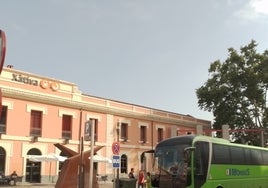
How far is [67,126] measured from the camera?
3694 centimetres

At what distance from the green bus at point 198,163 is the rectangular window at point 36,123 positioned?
17976 millimetres

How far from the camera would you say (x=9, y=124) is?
31.8 m

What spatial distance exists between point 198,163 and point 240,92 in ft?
107

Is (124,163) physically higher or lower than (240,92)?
lower

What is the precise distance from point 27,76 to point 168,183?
1962 cm

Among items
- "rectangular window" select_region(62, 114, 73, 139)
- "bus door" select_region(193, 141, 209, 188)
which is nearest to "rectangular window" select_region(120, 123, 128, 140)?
"rectangular window" select_region(62, 114, 73, 139)

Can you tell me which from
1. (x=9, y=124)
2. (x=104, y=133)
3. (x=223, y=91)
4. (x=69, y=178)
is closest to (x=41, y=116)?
(x=9, y=124)

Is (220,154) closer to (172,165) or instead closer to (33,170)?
(172,165)

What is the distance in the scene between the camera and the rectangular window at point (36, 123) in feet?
111

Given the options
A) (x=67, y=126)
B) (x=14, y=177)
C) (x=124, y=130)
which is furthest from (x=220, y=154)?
(x=124, y=130)

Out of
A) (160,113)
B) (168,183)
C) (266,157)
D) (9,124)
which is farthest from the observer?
(160,113)

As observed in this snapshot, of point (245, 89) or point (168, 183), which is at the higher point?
point (245, 89)

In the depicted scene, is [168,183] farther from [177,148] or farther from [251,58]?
[251,58]

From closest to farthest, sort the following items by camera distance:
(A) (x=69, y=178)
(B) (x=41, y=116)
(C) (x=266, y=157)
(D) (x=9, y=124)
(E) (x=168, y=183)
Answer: (E) (x=168, y=183) < (A) (x=69, y=178) < (C) (x=266, y=157) < (D) (x=9, y=124) < (B) (x=41, y=116)
